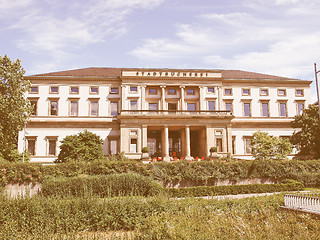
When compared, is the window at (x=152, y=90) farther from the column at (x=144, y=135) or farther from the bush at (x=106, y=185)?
the bush at (x=106, y=185)

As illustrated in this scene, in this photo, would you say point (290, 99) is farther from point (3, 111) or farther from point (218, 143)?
point (3, 111)

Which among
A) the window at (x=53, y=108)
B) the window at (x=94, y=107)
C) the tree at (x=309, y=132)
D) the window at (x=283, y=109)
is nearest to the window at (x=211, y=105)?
the window at (x=283, y=109)

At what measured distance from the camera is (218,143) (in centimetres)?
4522

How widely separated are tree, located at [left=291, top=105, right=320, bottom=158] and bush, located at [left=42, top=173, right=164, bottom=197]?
28840 millimetres

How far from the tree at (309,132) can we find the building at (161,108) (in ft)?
25.8

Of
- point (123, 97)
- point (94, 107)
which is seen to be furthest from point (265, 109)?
point (94, 107)

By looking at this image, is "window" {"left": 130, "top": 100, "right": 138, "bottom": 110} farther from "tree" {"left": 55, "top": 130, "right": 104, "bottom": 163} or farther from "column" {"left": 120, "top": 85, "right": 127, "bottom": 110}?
"tree" {"left": 55, "top": 130, "right": 104, "bottom": 163}

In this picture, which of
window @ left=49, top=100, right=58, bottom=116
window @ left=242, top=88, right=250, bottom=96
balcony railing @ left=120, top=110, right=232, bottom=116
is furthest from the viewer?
window @ left=242, top=88, right=250, bottom=96

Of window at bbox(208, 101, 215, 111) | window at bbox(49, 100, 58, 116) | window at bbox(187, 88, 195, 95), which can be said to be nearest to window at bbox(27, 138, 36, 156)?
window at bbox(49, 100, 58, 116)

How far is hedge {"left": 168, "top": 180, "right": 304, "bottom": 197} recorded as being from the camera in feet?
69.3

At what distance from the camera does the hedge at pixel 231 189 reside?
2111 cm

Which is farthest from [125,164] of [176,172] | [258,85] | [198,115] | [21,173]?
[258,85]

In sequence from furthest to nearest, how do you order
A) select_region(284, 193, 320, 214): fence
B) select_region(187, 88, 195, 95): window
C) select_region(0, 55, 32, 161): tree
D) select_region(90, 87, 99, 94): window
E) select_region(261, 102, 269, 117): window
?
select_region(261, 102, 269, 117): window
select_region(187, 88, 195, 95): window
select_region(90, 87, 99, 94): window
select_region(0, 55, 32, 161): tree
select_region(284, 193, 320, 214): fence

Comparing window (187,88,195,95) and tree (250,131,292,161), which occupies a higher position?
window (187,88,195,95)
